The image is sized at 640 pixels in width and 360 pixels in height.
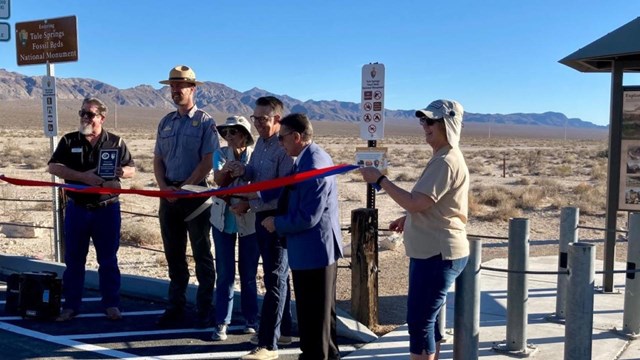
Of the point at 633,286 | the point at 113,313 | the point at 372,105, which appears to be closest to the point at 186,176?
the point at 113,313

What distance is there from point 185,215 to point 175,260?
1.43 ft

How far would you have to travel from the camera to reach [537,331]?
5832mm

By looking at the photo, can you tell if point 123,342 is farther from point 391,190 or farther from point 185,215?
point 391,190

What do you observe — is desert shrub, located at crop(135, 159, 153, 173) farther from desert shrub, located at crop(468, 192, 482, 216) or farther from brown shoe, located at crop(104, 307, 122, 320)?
brown shoe, located at crop(104, 307, 122, 320)

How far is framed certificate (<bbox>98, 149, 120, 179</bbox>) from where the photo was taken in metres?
5.72

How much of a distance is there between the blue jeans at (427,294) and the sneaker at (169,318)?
267cm

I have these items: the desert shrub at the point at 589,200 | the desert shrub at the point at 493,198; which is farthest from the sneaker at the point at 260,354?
the desert shrub at the point at 493,198

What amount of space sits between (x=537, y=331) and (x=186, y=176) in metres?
3.40

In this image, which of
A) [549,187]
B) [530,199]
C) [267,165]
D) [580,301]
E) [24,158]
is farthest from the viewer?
[24,158]

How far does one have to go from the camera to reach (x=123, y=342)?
5.37 meters

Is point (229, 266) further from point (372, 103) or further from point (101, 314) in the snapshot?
point (372, 103)


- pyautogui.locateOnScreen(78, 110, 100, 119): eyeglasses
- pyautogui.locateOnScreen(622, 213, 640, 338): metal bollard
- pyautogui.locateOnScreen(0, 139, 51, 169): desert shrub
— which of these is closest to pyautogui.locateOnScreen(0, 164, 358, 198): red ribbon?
pyautogui.locateOnScreen(78, 110, 100, 119): eyeglasses

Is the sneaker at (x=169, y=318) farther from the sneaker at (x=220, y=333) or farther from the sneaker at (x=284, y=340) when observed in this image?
the sneaker at (x=284, y=340)

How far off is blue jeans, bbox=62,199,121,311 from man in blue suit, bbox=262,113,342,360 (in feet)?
7.18
